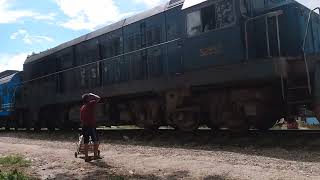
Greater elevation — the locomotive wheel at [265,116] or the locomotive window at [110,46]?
the locomotive window at [110,46]

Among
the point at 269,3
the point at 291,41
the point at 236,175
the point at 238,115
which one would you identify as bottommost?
the point at 236,175

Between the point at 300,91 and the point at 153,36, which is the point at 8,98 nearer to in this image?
the point at 153,36

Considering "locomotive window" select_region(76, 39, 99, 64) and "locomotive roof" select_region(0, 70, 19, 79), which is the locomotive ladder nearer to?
"locomotive window" select_region(76, 39, 99, 64)

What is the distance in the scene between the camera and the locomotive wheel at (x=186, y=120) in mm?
12289

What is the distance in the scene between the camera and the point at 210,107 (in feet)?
38.8

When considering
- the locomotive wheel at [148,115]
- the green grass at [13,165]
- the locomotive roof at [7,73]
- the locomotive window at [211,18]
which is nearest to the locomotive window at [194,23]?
the locomotive window at [211,18]

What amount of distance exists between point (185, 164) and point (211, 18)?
4626 millimetres

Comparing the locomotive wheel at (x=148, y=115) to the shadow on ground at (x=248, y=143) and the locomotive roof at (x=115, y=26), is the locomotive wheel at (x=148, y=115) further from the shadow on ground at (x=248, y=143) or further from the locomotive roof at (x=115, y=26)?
the locomotive roof at (x=115, y=26)

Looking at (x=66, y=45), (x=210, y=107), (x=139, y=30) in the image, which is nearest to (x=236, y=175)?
(x=210, y=107)

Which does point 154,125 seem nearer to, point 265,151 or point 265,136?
point 265,136

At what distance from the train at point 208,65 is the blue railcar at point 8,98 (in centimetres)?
849

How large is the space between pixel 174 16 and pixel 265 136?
4271 mm

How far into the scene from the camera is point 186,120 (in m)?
12.5

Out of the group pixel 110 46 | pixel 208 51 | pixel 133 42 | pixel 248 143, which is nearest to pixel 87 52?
pixel 110 46
